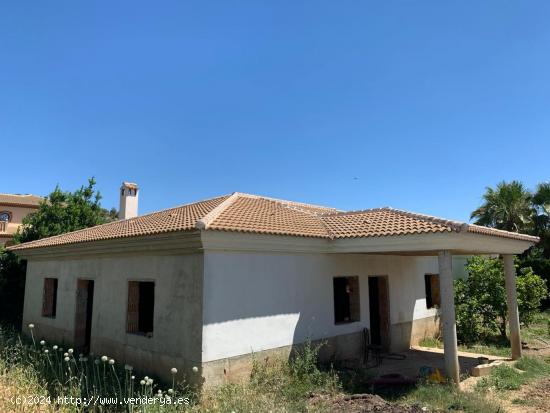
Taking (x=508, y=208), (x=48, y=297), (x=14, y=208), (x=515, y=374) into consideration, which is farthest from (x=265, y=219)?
(x=14, y=208)

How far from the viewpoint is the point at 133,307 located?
992cm

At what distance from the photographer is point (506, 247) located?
11500 millimetres

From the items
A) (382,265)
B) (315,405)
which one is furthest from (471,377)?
(315,405)

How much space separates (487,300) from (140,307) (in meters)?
11.3

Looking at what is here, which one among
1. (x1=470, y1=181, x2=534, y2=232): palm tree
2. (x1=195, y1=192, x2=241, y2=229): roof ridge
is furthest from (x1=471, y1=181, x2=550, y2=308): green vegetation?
(x1=195, y1=192, x2=241, y2=229): roof ridge

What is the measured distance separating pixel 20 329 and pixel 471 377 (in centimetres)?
1524

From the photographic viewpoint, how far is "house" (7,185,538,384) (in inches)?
320

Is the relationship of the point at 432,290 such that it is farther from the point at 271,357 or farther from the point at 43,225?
the point at 43,225

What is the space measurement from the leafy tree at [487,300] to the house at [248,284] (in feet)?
5.77

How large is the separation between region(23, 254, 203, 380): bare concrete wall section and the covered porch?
13.1 feet

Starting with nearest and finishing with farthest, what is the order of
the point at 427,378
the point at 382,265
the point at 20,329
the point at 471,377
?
the point at 427,378, the point at 471,377, the point at 382,265, the point at 20,329

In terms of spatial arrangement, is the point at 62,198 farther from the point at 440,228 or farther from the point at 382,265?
the point at 440,228

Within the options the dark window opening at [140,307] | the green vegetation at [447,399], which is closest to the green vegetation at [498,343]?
the green vegetation at [447,399]

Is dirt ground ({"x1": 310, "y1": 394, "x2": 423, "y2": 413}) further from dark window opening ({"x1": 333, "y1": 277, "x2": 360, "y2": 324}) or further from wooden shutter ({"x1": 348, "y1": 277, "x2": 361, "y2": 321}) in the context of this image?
wooden shutter ({"x1": 348, "y1": 277, "x2": 361, "y2": 321})
